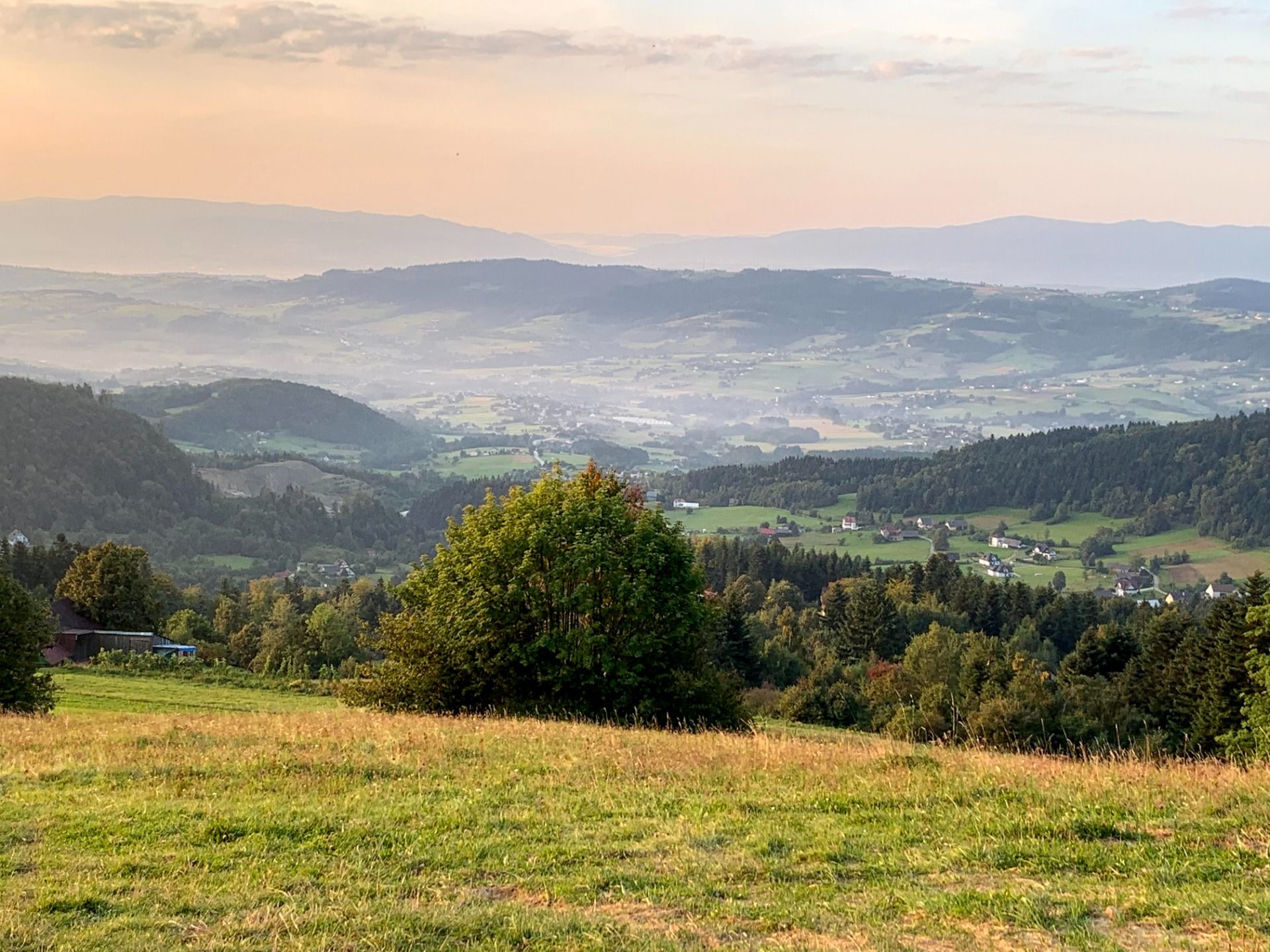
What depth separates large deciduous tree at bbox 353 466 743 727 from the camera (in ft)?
83.4

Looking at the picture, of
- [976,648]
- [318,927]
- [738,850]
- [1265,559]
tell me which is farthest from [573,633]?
[1265,559]

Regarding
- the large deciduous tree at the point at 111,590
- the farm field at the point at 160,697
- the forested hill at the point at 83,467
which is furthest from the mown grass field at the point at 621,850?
the forested hill at the point at 83,467

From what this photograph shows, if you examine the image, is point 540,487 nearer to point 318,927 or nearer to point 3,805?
point 3,805

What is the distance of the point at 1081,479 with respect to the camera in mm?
170750

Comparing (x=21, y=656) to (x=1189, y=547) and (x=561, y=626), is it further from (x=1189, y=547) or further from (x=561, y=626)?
(x=1189, y=547)

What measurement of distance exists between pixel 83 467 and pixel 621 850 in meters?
186

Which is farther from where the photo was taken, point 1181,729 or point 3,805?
point 1181,729

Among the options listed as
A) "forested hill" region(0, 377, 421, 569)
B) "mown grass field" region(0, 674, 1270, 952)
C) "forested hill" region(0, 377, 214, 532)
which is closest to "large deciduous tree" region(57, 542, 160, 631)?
"mown grass field" region(0, 674, 1270, 952)

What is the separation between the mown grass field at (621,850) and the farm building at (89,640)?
1608 inches

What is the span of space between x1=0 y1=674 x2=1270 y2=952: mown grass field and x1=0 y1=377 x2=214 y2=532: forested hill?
163 metres

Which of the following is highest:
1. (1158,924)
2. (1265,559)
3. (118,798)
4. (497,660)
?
(1158,924)

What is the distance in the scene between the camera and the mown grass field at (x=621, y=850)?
802 cm

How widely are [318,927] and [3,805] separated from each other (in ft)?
17.9

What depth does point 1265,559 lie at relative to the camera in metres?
131
